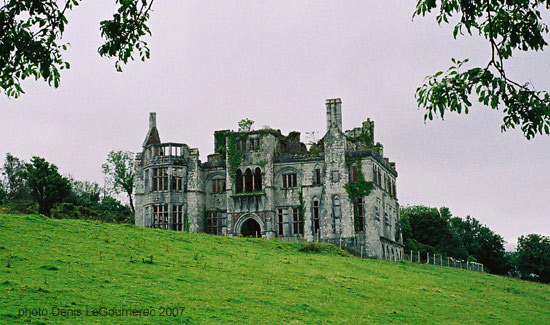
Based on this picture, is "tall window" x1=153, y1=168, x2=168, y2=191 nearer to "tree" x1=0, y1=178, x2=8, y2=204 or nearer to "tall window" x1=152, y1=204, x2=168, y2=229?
"tall window" x1=152, y1=204, x2=168, y2=229

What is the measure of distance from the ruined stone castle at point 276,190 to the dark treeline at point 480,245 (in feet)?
106

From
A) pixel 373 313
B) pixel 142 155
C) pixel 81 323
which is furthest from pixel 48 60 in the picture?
pixel 142 155

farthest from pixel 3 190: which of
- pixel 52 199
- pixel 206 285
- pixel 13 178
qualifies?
pixel 206 285

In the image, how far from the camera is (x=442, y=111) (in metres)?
13.8

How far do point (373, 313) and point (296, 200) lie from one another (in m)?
39.7

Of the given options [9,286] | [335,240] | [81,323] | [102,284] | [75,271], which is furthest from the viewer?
[335,240]

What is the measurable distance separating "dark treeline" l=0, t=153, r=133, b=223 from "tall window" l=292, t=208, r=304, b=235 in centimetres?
2157

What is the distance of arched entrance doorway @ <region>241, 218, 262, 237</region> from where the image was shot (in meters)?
68.8

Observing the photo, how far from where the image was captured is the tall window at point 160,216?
6844 centimetres

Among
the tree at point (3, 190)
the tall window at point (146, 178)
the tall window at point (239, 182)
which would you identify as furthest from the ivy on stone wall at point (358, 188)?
the tree at point (3, 190)

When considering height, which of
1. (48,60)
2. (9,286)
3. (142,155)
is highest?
(142,155)

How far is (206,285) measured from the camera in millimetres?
29219

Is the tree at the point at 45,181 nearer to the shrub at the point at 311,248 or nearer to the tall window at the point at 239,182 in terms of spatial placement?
the tall window at the point at 239,182

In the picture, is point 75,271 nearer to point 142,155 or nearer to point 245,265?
point 245,265
